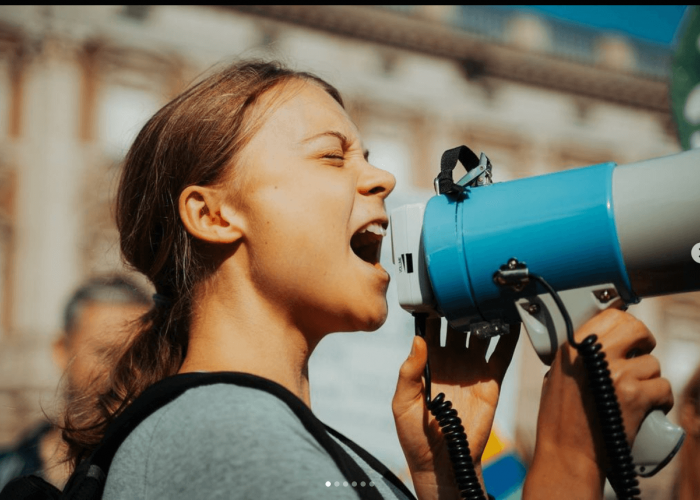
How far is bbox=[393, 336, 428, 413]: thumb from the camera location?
5.36ft

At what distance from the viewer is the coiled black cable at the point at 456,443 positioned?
4.88 feet

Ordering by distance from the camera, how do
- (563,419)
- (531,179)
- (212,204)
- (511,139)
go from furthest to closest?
(511,139) < (212,204) < (531,179) < (563,419)

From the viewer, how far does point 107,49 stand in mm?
10930

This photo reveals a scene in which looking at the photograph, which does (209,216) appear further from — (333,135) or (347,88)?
(347,88)

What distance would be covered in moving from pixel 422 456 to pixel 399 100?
1086cm

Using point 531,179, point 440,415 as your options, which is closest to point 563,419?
point 440,415

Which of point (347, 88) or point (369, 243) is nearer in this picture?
point (369, 243)

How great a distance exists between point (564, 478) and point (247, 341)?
57cm

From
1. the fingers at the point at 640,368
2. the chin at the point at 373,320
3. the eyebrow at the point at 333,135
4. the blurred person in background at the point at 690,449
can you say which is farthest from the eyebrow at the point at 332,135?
the blurred person in background at the point at 690,449

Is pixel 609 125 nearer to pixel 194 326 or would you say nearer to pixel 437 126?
pixel 437 126

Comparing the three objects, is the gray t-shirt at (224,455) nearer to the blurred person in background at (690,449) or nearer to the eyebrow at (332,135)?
the eyebrow at (332,135)

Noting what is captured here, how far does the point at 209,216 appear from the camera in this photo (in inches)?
66.0

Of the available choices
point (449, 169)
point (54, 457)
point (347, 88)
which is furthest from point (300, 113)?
point (347, 88)

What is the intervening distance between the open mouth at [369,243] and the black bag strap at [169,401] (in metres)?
0.47
